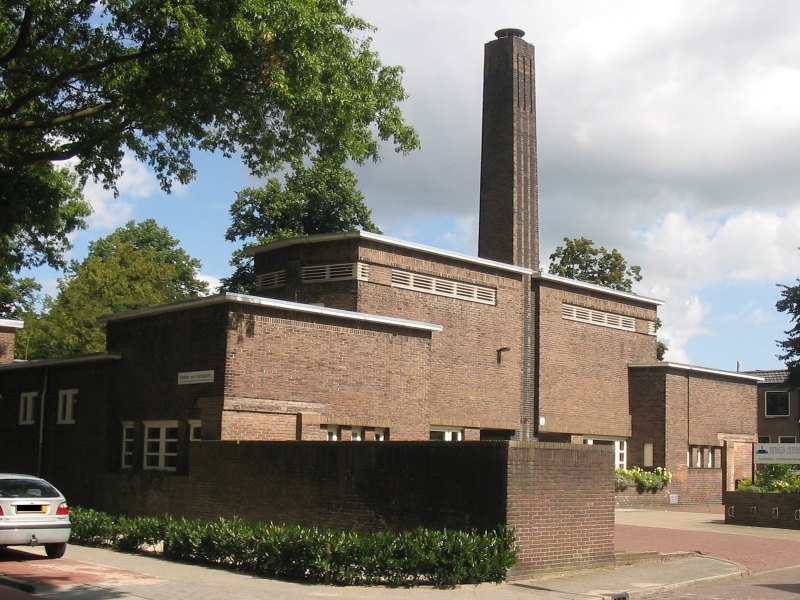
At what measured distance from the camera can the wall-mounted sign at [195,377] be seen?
21.4 metres

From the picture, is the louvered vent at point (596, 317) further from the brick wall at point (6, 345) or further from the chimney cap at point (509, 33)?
the brick wall at point (6, 345)

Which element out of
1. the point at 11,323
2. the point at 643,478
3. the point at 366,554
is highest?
the point at 11,323

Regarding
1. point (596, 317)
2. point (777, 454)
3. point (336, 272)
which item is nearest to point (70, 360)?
point (336, 272)

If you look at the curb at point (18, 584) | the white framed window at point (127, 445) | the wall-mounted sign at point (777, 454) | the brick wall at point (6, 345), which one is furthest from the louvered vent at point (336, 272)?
the curb at point (18, 584)

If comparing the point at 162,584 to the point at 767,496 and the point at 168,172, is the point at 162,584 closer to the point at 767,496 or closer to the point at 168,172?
the point at 168,172

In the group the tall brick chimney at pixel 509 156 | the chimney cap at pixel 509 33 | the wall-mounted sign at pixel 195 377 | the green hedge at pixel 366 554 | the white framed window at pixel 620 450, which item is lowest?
the green hedge at pixel 366 554

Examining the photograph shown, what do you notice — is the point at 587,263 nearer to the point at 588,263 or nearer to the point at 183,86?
the point at 588,263

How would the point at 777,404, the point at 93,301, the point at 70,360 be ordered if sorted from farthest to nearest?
the point at 777,404
the point at 93,301
the point at 70,360

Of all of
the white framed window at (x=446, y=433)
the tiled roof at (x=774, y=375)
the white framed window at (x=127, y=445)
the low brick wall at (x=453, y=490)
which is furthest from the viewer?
the tiled roof at (x=774, y=375)

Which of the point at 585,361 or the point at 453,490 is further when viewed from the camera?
the point at 585,361

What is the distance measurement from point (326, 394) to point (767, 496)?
12.4 metres

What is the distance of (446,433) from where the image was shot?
28484 millimetres

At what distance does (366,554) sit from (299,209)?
3445 cm

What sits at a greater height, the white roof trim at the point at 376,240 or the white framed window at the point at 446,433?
the white roof trim at the point at 376,240
